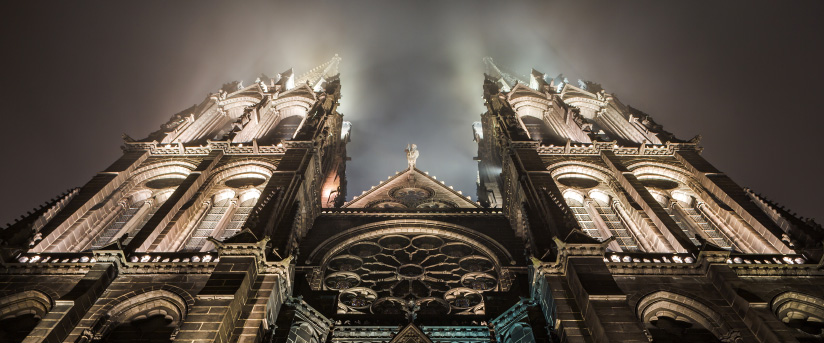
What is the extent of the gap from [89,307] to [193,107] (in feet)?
68.1

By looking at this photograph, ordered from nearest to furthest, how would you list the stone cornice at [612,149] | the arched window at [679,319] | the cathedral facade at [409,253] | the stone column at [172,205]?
the cathedral facade at [409,253], the arched window at [679,319], the stone column at [172,205], the stone cornice at [612,149]

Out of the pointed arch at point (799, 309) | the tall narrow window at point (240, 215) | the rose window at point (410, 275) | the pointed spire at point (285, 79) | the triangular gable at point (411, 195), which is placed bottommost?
the pointed arch at point (799, 309)

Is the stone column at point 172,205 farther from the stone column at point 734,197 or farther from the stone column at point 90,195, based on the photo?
the stone column at point 734,197

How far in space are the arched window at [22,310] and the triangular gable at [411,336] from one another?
1001cm

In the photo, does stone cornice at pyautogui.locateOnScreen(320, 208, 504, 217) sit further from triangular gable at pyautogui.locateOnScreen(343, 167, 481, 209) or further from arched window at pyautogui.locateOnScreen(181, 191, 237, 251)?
arched window at pyautogui.locateOnScreen(181, 191, 237, 251)

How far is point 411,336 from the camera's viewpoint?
15305mm

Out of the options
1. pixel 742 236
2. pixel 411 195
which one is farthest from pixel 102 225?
pixel 742 236

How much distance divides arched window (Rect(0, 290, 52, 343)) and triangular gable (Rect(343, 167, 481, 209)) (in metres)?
14.5

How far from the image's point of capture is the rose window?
1936cm

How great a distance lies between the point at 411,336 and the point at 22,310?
37.0ft

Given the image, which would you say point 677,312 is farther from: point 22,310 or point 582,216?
point 22,310

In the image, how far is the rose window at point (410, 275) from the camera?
63.5 ft

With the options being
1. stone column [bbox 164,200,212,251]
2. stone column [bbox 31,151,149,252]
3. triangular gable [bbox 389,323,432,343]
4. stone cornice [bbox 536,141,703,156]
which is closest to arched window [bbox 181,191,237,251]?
stone column [bbox 164,200,212,251]

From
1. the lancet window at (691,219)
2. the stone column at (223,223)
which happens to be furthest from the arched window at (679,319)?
the stone column at (223,223)
